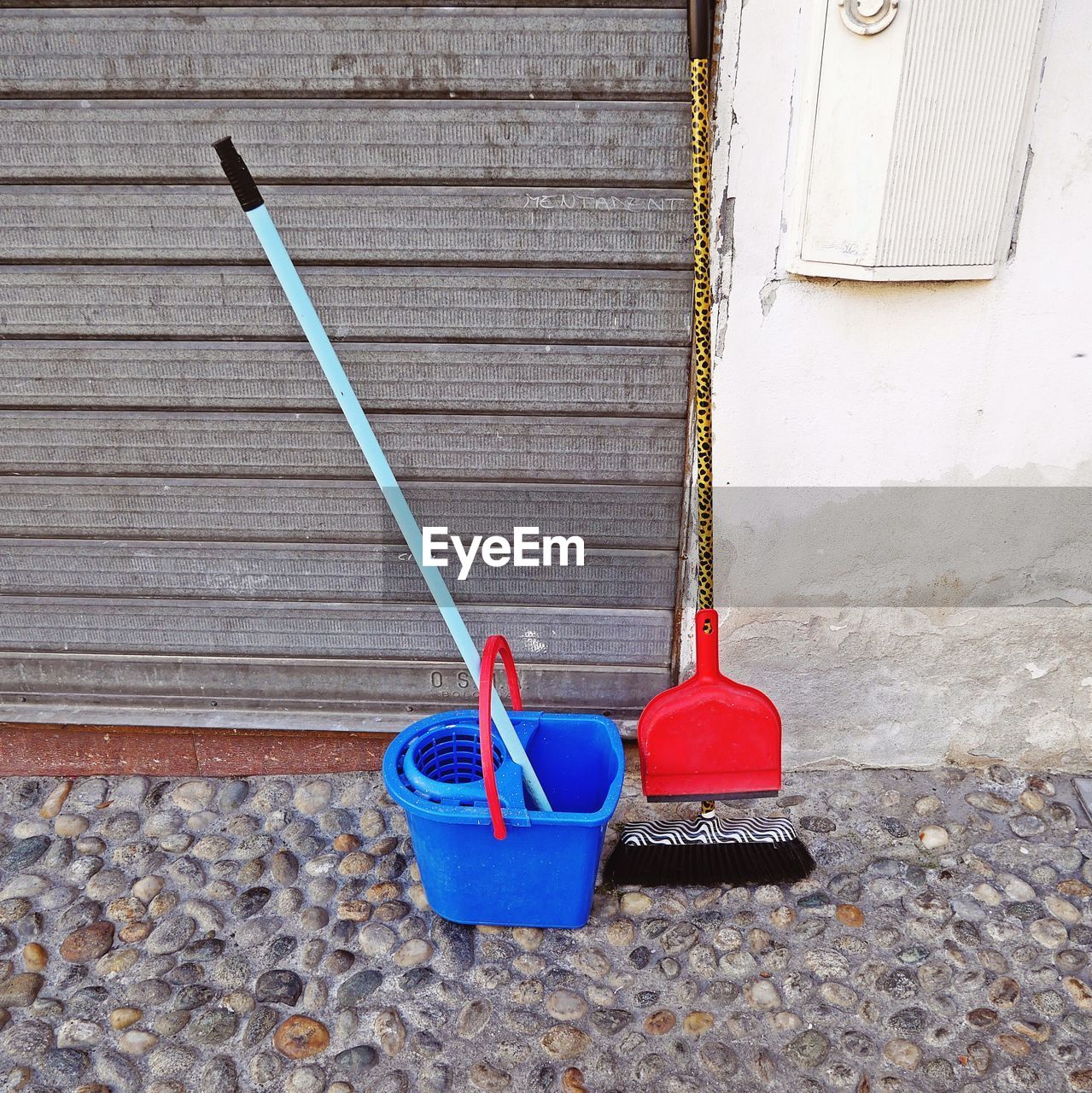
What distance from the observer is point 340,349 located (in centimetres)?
243

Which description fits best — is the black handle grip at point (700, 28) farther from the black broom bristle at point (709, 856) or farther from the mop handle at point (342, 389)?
the black broom bristle at point (709, 856)

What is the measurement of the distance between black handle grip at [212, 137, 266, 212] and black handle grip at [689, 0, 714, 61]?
0.91 metres

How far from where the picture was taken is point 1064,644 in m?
2.64

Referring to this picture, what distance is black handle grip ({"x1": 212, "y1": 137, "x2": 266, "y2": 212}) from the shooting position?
1.74m

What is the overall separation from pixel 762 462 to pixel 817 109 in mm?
832

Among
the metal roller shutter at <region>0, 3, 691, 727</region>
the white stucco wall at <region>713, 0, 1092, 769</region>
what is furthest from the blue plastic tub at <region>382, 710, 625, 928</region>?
the white stucco wall at <region>713, 0, 1092, 769</region>

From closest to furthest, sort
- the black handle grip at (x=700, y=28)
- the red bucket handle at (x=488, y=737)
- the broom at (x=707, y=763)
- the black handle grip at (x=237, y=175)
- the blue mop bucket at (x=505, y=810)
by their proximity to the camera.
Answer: the black handle grip at (x=237, y=175)
the black handle grip at (x=700, y=28)
the red bucket handle at (x=488, y=737)
the blue mop bucket at (x=505, y=810)
the broom at (x=707, y=763)

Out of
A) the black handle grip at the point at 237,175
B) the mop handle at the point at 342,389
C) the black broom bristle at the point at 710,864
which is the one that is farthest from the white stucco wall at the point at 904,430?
the black handle grip at the point at 237,175

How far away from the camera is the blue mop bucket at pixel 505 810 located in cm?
208

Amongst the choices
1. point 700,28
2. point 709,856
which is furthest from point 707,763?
point 700,28

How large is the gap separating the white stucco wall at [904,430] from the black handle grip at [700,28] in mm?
223

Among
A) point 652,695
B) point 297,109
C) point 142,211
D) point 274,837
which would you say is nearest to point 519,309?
point 297,109

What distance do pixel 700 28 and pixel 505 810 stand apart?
5.44 ft

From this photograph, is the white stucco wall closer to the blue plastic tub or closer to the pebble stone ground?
the pebble stone ground
